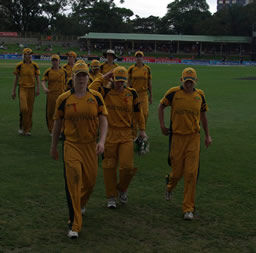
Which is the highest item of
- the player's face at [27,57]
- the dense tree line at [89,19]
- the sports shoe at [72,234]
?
the dense tree line at [89,19]

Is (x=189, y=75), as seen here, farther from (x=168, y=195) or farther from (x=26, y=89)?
(x=26, y=89)

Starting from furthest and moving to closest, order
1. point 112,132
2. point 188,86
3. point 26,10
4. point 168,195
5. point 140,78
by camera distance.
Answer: point 26,10 → point 140,78 → point 168,195 → point 112,132 → point 188,86

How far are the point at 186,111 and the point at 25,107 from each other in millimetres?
6557

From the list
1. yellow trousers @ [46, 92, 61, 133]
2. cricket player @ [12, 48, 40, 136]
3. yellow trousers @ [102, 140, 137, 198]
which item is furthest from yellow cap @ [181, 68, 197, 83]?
cricket player @ [12, 48, 40, 136]

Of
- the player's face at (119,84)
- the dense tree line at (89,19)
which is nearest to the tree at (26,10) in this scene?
the dense tree line at (89,19)

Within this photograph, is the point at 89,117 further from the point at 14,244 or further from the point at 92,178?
the point at 14,244

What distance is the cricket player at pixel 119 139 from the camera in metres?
6.51

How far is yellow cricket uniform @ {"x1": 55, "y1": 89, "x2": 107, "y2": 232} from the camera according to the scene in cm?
534

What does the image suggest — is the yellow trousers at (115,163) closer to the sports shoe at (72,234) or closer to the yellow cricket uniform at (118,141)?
the yellow cricket uniform at (118,141)

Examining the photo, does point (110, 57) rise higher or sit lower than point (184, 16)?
lower

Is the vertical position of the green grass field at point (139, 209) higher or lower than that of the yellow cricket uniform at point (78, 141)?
lower

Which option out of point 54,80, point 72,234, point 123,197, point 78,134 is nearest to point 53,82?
point 54,80

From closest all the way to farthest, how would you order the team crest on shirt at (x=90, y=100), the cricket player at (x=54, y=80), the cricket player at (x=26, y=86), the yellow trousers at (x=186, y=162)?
the team crest on shirt at (x=90, y=100)
the yellow trousers at (x=186, y=162)
the cricket player at (x=54, y=80)
the cricket player at (x=26, y=86)

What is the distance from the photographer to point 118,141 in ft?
21.5
